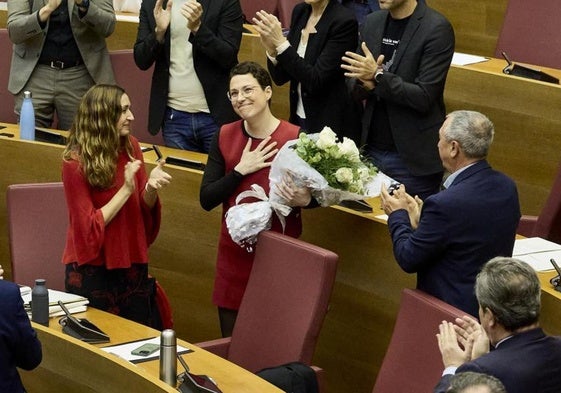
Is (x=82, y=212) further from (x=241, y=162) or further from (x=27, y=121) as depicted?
(x=27, y=121)

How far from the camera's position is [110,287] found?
443 cm

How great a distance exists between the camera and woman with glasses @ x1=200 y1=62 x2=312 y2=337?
4.40m

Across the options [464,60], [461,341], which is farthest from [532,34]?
[461,341]

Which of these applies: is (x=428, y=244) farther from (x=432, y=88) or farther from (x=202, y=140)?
(x=202, y=140)

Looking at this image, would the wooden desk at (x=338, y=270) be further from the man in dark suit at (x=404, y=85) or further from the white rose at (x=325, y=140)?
the white rose at (x=325, y=140)

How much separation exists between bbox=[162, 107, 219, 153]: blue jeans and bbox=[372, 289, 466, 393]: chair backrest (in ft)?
6.68

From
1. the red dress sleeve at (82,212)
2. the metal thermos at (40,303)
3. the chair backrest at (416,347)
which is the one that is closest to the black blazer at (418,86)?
the chair backrest at (416,347)

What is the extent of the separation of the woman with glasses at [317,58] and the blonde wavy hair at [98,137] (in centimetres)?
86

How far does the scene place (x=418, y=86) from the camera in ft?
15.5

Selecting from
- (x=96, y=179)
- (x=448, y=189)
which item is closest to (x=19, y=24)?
Answer: (x=96, y=179)

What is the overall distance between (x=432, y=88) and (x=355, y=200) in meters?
0.54

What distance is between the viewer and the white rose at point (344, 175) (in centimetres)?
419

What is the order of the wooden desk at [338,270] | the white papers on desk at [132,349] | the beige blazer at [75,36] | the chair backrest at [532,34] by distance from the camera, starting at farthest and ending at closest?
1. the chair backrest at [532,34]
2. the beige blazer at [75,36]
3. the wooden desk at [338,270]
4. the white papers on desk at [132,349]

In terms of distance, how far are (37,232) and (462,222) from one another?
195cm
